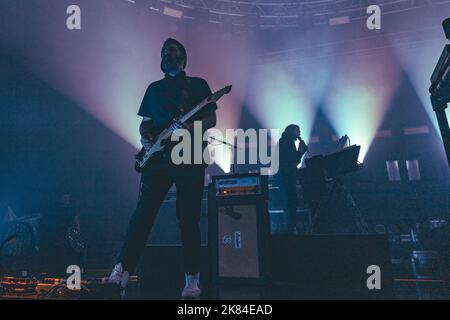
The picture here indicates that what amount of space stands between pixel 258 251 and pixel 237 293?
494mm

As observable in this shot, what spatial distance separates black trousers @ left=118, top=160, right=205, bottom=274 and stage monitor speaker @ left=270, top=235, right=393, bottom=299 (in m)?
0.76

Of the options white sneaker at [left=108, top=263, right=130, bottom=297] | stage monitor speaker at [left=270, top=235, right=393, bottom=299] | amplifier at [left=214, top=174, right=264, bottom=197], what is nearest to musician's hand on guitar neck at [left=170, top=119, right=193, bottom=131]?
amplifier at [left=214, top=174, right=264, bottom=197]

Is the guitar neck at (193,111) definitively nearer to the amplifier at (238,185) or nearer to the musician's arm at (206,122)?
the musician's arm at (206,122)

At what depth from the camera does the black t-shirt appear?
2357 millimetres

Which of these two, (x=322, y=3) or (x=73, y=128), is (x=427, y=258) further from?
(x=322, y=3)

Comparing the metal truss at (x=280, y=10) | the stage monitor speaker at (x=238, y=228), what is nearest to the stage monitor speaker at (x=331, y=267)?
the stage monitor speaker at (x=238, y=228)

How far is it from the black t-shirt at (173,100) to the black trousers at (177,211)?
5.6 inches

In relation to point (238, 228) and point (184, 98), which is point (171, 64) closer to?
point (184, 98)

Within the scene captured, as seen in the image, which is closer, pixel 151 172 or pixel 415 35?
pixel 151 172

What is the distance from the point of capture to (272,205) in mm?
5387

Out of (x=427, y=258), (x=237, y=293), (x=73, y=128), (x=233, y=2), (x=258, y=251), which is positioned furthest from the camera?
(x=233, y=2)

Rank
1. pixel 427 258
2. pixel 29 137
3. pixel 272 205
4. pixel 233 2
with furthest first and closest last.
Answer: pixel 233 2
pixel 29 137
pixel 272 205
pixel 427 258

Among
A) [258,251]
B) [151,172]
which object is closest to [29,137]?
[151,172]

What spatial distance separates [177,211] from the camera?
2.25 m
